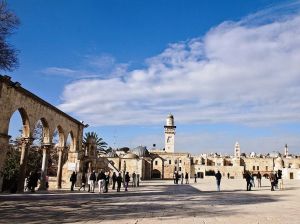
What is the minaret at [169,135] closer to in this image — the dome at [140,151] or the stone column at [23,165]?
the dome at [140,151]

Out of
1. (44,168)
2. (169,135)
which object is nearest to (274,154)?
(169,135)

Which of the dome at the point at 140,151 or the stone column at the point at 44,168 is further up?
the dome at the point at 140,151

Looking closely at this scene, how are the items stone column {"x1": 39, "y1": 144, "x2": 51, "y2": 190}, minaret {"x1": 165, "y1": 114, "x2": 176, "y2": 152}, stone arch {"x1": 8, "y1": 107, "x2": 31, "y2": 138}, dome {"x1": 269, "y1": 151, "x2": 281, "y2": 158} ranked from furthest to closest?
dome {"x1": 269, "y1": 151, "x2": 281, "y2": 158} < minaret {"x1": 165, "y1": 114, "x2": 176, "y2": 152} < stone column {"x1": 39, "y1": 144, "x2": 51, "y2": 190} < stone arch {"x1": 8, "y1": 107, "x2": 31, "y2": 138}

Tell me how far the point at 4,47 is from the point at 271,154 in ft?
372

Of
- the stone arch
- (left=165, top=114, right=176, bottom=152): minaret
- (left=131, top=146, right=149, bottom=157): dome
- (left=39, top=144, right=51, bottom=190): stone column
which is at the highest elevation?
(left=165, top=114, right=176, bottom=152): minaret

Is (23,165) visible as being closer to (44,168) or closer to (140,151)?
(44,168)

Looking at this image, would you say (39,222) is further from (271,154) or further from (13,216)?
(271,154)

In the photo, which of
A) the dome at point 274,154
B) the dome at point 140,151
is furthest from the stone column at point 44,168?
the dome at point 274,154

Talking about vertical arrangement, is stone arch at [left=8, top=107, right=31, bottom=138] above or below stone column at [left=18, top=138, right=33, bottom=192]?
above

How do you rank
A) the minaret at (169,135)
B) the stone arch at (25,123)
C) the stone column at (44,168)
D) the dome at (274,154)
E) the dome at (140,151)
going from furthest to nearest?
the dome at (274,154) < the minaret at (169,135) < the dome at (140,151) < the stone column at (44,168) < the stone arch at (25,123)

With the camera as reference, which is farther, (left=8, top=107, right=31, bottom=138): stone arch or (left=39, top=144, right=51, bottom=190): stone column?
(left=39, top=144, right=51, bottom=190): stone column

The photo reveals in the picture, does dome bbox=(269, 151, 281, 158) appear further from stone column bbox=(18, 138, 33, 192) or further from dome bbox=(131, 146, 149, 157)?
stone column bbox=(18, 138, 33, 192)

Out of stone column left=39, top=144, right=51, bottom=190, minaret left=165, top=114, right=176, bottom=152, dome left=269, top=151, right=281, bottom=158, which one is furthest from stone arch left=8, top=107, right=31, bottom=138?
dome left=269, top=151, right=281, bottom=158

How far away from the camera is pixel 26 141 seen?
20.1 metres
